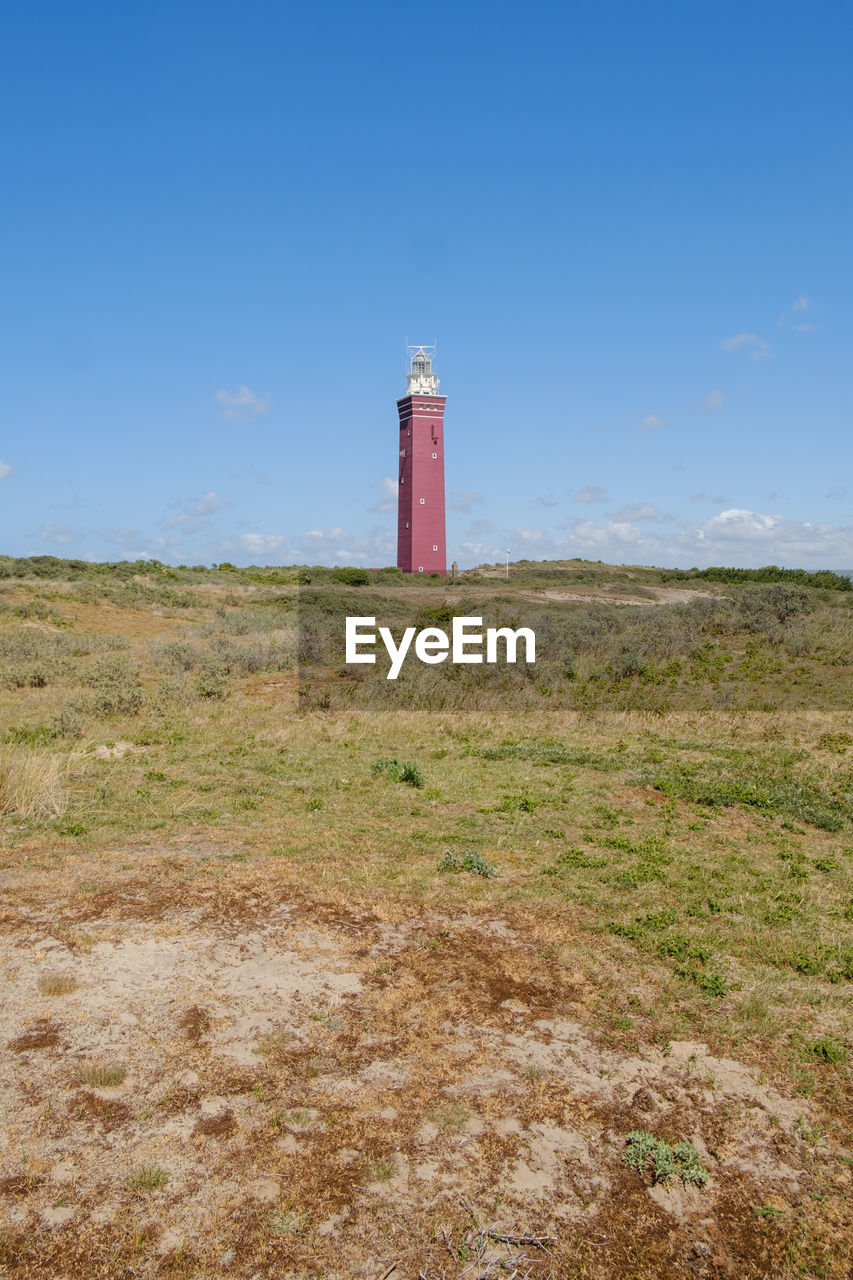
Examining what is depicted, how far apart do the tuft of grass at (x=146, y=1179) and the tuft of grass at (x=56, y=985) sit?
6.41ft

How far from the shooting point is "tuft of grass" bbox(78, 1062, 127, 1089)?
4.78 meters

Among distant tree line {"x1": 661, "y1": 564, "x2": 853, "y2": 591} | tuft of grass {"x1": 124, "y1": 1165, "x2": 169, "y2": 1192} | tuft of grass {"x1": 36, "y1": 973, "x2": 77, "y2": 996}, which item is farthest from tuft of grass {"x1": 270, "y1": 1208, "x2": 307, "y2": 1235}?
distant tree line {"x1": 661, "y1": 564, "x2": 853, "y2": 591}

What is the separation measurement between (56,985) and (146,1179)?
2103 mm

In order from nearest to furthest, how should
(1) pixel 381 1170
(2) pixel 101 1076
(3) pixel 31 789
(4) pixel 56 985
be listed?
(1) pixel 381 1170
(2) pixel 101 1076
(4) pixel 56 985
(3) pixel 31 789

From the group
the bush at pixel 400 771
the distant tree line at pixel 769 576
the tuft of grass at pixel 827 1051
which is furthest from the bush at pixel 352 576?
the tuft of grass at pixel 827 1051

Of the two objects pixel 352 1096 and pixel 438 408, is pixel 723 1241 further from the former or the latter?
pixel 438 408

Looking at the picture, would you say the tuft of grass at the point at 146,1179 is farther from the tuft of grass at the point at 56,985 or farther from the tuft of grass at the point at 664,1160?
the tuft of grass at the point at 664,1160

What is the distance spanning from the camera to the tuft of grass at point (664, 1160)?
13.9ft

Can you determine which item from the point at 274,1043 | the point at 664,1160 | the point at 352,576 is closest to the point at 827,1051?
the point at 664,1160

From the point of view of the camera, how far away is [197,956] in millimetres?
6402

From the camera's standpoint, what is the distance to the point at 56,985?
577 cm

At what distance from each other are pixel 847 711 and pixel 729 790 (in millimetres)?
7570

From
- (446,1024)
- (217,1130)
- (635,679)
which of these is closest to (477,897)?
(446,1024)

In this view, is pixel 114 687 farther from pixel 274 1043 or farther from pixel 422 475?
pixel 422 475
